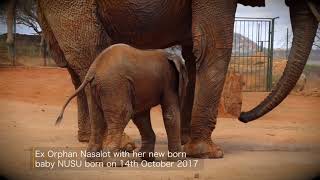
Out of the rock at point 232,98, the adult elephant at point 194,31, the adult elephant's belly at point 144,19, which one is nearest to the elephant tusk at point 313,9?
the adult elephant at point 194,31

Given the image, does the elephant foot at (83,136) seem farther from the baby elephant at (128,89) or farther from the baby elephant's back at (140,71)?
the baby elephant's back at (140,71)

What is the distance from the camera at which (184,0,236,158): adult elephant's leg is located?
587 cm

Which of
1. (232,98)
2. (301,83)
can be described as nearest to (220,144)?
(232,98)

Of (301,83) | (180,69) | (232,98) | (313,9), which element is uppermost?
(313,9)

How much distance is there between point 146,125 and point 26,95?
482 inches

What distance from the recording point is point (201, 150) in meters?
5.88

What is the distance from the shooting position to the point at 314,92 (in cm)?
2027

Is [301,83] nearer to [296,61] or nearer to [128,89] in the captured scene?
[296,61]

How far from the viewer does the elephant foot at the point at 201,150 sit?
232 inches

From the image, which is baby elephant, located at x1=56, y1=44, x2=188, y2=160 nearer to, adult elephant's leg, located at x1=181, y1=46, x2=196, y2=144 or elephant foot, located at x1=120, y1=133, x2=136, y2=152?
elephant foot, located at x1=120, y1=133, x2=136, y2=152

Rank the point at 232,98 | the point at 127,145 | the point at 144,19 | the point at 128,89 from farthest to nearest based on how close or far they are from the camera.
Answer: the point at 232,98 → the point at 127,145 → the point at 144,19 → the point at 128,89

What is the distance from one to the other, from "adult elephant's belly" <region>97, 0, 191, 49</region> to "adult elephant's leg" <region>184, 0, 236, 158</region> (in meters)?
0.29

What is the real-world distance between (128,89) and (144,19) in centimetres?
129

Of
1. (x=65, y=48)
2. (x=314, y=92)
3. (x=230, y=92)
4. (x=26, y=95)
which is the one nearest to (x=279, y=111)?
(x=230, y=92)
